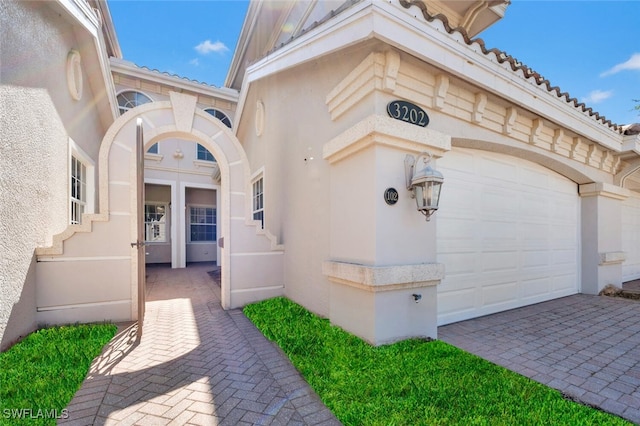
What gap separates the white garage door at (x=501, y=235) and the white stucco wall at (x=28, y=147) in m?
5.52

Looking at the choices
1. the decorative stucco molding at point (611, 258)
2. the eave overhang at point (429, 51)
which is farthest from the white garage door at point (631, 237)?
the eave overhang at point (429, 51)

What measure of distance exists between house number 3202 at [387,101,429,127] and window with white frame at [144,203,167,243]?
11936 millimetres

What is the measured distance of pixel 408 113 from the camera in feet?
11.5

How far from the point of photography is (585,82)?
303 inches

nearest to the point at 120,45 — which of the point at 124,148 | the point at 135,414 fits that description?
the point at 124,148

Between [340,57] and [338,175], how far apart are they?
174cm

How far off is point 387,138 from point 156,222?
12.3m

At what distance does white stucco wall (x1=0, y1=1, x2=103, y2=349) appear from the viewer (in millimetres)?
3160

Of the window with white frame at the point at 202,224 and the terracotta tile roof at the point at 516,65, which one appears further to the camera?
the window with white frame at the point at 202,224

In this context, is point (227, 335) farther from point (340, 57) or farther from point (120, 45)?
point (120, 45)

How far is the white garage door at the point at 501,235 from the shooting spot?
439cm

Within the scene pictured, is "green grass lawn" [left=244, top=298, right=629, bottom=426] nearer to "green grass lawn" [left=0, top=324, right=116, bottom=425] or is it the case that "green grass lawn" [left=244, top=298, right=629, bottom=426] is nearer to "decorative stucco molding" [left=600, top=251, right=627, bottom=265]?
"green grass lawn" [left=0, top=324, right=116, bottom=425]

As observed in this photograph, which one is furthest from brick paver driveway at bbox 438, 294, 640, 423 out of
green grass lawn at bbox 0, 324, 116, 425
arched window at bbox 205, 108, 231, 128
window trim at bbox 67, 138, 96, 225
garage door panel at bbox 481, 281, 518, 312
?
arched window at bbox 205, 108, 231, 128

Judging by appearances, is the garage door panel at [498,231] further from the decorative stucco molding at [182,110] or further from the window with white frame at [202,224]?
the window with white frame at [202,224]
